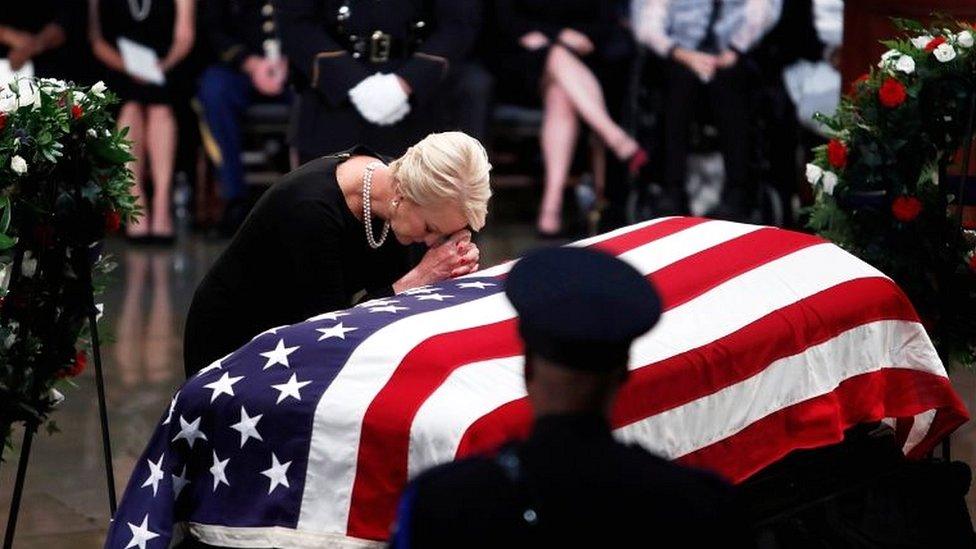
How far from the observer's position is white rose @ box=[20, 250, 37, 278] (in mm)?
4039

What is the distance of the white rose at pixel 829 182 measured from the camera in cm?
496

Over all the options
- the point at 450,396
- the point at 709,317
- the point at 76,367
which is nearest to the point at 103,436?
the point at 76,367

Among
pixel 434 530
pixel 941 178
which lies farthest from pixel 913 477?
pixel 434 530

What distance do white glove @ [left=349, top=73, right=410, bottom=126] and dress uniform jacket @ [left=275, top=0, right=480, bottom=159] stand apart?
30 mm

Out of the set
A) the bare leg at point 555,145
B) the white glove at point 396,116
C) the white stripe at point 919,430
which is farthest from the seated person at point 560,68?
the white stripe at point 919,430

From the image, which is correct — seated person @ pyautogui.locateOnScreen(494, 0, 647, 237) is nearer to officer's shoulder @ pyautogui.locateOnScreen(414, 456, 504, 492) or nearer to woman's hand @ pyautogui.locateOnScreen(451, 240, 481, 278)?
woman's hand @ pyautogui.locateOnScreen(451, 240, 481, 278)

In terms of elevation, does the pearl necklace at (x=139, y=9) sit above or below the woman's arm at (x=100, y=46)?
above

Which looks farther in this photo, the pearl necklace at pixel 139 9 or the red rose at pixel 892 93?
the pearl necklace at pixel 139 9

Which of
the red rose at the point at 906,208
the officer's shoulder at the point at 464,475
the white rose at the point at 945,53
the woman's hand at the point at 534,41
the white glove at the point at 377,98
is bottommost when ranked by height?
the woman's hand at the point at 534,41

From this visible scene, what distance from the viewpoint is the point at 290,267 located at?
4.00 meters

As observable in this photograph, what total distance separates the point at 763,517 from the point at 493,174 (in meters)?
5.95

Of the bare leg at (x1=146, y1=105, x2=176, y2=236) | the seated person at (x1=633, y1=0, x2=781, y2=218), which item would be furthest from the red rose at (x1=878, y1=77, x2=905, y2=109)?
the bare leg at (x1=146, y1=105, x2=176, y2=236)

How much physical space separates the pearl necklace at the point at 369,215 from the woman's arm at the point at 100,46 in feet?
18.6

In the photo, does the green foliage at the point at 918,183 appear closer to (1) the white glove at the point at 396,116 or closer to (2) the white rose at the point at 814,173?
(2) the white rose at the point at 814,173
